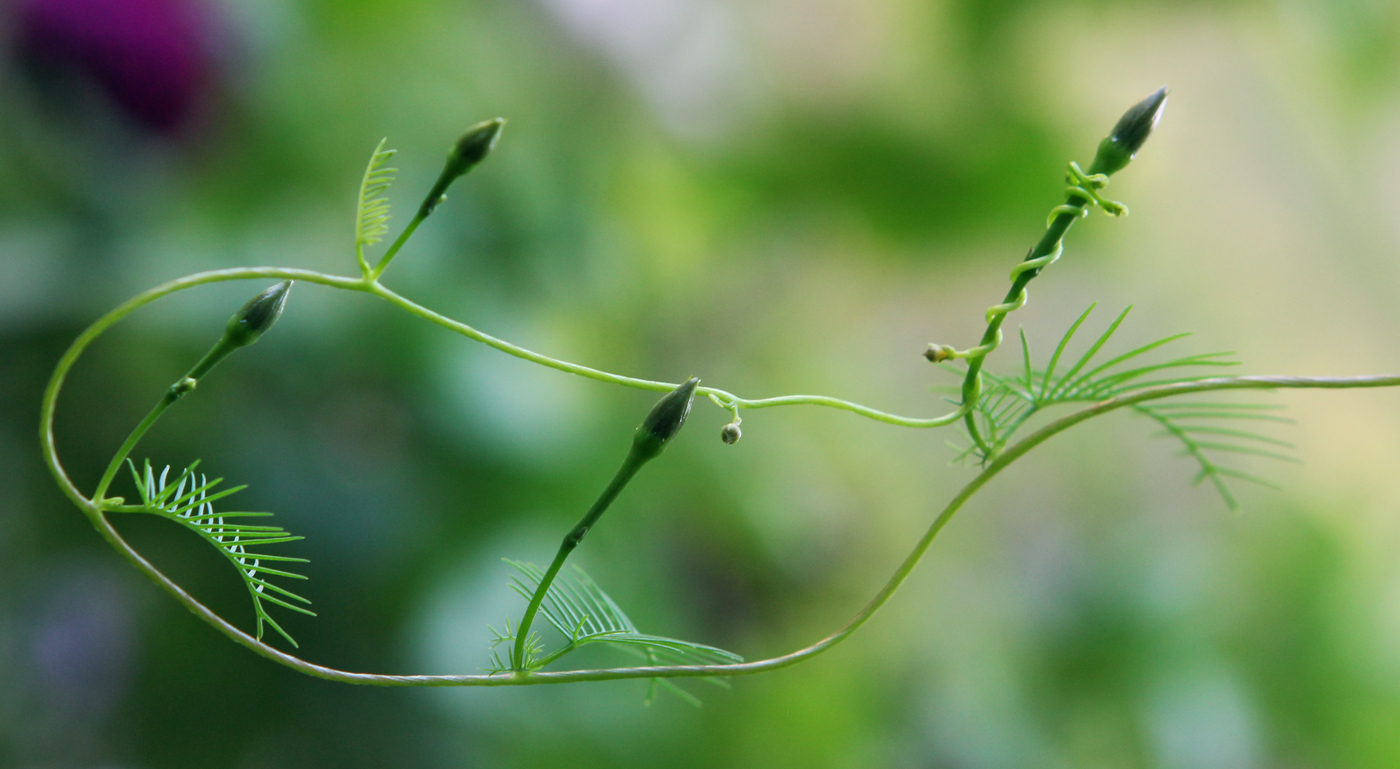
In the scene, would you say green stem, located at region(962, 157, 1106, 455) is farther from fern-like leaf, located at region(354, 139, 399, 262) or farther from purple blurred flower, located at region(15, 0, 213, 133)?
purple blurred flower, located at region(15, 0, 213, 133)

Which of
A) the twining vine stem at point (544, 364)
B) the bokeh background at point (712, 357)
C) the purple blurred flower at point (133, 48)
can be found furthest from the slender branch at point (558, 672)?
the purple blurred flower at point (133, 48)

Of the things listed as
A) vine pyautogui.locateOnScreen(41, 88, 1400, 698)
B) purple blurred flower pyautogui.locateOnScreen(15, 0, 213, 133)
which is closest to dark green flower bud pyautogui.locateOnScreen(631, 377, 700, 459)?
vine pyautogui.locateOnScreen(41, 88, 1400, 698)

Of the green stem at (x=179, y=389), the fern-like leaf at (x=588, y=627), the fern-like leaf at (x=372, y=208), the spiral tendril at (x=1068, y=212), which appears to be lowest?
the green stem at (x=179, y=389)

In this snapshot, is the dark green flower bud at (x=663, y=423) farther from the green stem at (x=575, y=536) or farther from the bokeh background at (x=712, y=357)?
the bokeh background at (x=712, y=357)

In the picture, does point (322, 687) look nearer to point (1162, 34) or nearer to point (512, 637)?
point (512, 637)

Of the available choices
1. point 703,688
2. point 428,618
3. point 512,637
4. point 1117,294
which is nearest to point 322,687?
point 428,618

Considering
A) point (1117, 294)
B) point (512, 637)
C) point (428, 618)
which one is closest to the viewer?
point (512, 637)
